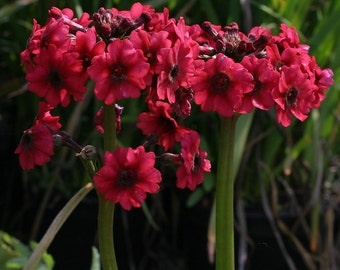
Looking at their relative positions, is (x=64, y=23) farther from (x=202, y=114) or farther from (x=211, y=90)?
(x=202, y=114)

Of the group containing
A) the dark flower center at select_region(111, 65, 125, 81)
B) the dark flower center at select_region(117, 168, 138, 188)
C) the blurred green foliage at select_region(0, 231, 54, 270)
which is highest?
the dark flower center at select_region(111, 65, 125, 81)

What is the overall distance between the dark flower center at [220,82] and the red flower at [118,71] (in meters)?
0.08

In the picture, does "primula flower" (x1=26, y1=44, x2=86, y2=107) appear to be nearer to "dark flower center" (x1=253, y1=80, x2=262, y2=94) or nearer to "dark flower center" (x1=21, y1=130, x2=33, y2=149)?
"dark flower center" (x1=21, y1=130, x2=33, y2=149)

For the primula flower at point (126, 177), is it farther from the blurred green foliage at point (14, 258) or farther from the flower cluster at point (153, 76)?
the blurred green foliage at point (14, 258)

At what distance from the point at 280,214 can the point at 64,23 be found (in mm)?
1241

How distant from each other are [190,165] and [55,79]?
0.17 metres

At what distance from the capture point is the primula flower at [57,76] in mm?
713

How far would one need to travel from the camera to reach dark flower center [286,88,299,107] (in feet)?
2.58

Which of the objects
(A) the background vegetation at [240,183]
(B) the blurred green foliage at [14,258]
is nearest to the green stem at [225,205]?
(B) the blurred green foliage at [14,258]

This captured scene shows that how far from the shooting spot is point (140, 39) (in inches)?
29.1

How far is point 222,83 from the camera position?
0.76 meters

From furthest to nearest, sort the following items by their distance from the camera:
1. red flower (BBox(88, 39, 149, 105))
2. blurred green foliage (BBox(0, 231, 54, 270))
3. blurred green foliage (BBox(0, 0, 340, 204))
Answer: blurred green foliage (BBox(0, 0, 340, 204)) → blurred green foliage (BBox(0, 231, 54, 270)) → red flower (BBox(88, 39, 149, 105))

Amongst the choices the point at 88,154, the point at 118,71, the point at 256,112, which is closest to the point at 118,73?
the point at 118,71

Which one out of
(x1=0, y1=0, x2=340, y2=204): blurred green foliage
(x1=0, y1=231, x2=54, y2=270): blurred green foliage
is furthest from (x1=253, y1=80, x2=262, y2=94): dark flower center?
(x1=0, y1=0, x2=340, y2=204): blurred green foliage
